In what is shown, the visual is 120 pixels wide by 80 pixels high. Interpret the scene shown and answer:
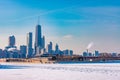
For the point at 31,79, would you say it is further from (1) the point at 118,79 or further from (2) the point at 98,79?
(1) the point at 118,79

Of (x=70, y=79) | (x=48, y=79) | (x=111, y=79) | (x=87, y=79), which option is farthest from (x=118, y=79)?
(x=48, y=79)

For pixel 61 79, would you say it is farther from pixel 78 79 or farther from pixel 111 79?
pixel 111 79

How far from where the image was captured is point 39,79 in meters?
31.5

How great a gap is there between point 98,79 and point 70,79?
3.16m

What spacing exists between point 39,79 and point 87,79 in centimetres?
545

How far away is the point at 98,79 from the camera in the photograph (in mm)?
30969

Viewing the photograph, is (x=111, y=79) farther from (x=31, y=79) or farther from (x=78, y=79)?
(x=31, y=79)

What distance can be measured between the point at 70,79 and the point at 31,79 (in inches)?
174

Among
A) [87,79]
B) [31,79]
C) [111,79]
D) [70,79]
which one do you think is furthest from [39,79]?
[111,79]

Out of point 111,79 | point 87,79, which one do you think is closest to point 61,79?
point 87,79

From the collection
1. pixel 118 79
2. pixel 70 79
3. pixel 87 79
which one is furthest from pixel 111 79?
pixel 70 79

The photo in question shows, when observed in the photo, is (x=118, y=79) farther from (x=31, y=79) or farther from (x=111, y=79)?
(x=31, y=79)

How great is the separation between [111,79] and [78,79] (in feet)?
12.1

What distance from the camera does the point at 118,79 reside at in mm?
30766
